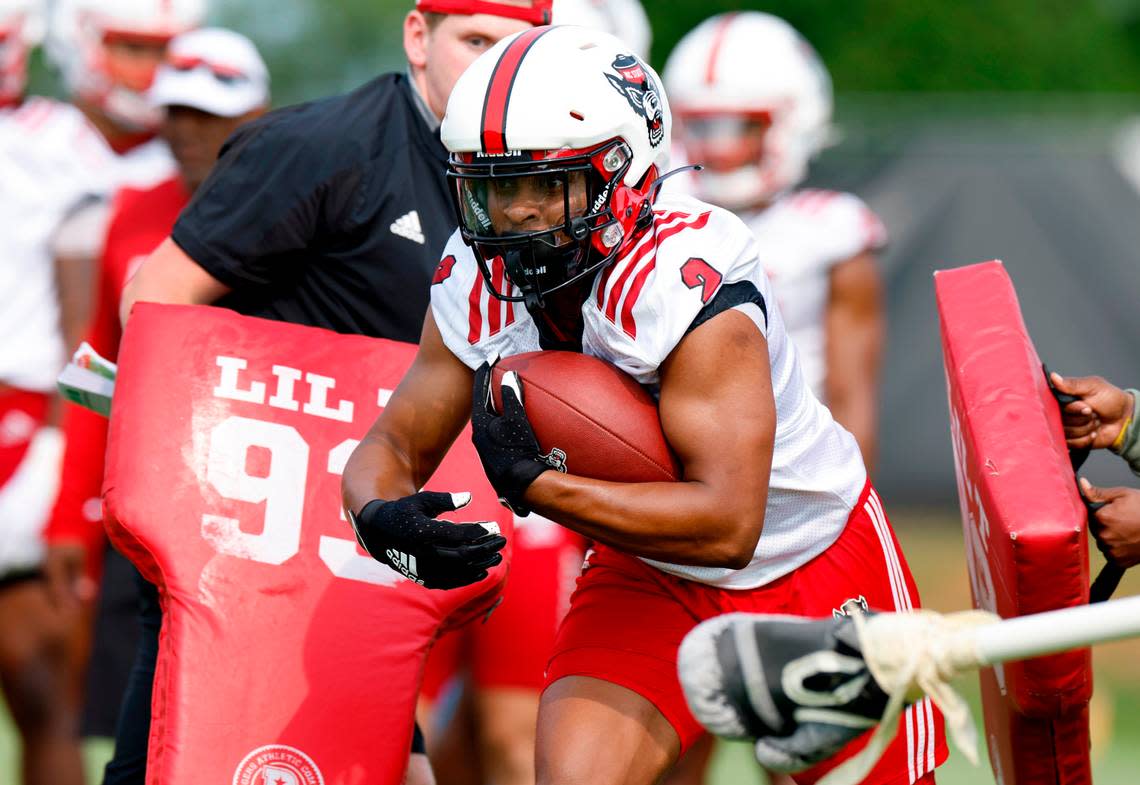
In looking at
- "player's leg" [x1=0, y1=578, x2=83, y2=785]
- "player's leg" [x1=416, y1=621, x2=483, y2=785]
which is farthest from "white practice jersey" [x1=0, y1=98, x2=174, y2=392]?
"player's leg" [x1=416, y1=621, x2=483, y2=785]

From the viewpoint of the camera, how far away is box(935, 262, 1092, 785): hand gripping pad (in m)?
2.97

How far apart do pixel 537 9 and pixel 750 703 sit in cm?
179

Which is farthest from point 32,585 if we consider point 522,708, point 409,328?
point 409,328

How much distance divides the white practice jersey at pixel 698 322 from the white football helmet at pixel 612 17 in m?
1.24

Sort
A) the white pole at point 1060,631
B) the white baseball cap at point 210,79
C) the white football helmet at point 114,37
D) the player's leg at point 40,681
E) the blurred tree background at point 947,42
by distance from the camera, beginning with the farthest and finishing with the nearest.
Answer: the blurred tree background at point 947,42 → the white football helmet at point 114,37 → the player's leg at point 40,681 → the white baseball cap at point 210,79 → the white pole at point 1060,631

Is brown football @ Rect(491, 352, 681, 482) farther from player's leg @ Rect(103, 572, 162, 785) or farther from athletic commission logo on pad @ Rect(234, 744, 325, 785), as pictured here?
player's leg @ Rect(103, 572, 162, 785)

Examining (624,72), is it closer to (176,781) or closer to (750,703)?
(750,703)

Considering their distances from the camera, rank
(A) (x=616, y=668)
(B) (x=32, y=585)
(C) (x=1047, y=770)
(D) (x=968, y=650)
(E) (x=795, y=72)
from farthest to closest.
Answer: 1. (E) (x=795, y=72)
2. (B) (x=32, y=585)
3. (C) (x=1047, y=770)
4. (A) (x=616, y=668)
5. (D) (x=968, y=650)

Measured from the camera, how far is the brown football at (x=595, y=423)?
2934 mm

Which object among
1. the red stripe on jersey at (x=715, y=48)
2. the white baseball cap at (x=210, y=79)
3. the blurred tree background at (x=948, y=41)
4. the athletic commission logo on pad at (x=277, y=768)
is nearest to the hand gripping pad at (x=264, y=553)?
the athletic commission logo on pad at (x=277, y=768)

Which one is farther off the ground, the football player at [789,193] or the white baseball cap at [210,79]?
the white baseball cap at [210,79]

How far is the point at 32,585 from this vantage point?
5.29 metres

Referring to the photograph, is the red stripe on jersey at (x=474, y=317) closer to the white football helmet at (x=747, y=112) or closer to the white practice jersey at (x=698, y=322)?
the white practice jersey at (x=698, y=322)

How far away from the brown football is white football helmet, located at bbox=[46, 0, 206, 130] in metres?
3.34
